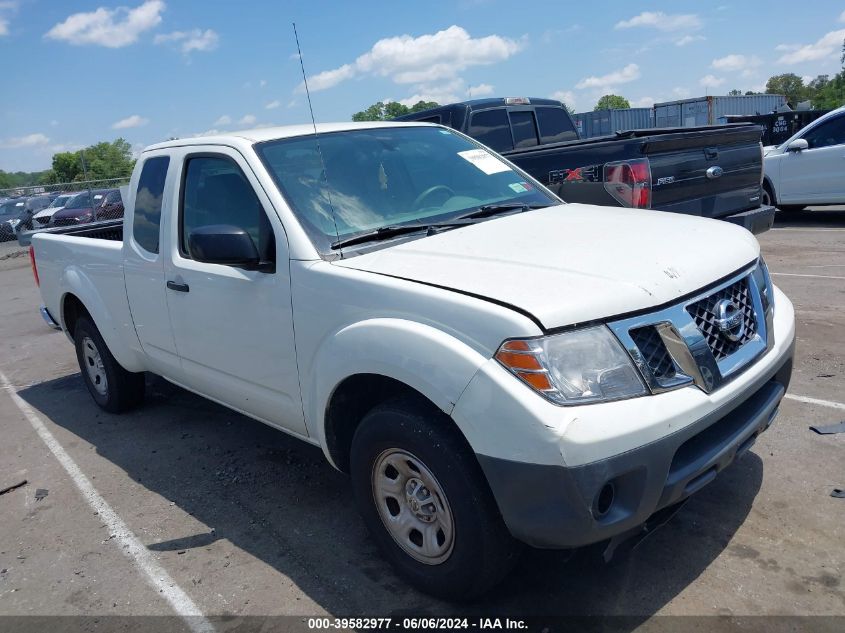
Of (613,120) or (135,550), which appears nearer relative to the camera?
(135,550)

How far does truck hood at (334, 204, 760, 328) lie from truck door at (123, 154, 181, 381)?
1668 millimetres

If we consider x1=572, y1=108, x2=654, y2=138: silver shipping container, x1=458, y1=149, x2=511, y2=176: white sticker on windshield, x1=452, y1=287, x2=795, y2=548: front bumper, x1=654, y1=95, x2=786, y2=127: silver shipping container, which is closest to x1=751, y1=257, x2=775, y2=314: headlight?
x1=452, y1=287, x2=795, y2=548: front bumper

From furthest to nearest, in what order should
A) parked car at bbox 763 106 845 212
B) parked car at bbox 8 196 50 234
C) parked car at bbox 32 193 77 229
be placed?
parked car at bbox 8 196 50 234, parked car at bbox 32 193 77 229, parked car at bbox 763 106 845 212

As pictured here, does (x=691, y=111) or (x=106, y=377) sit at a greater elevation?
(x=691, y=111)

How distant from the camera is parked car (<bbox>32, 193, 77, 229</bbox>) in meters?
23.6

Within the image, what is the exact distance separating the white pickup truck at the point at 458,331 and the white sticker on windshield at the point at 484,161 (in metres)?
0.02

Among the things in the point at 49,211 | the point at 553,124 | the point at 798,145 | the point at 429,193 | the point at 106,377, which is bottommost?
the point at 106,377

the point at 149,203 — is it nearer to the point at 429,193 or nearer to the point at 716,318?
the point at 429,193

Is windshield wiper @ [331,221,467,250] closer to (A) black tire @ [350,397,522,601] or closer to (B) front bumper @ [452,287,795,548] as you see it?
(A) black tire @ [350,397,522,601]

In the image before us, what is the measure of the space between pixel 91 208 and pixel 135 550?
68.3 feet

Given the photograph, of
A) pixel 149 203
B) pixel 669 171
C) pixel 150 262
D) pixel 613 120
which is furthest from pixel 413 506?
pixel 613 120

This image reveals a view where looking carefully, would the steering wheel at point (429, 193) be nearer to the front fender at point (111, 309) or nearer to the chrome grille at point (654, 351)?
the chrome grille at point (654, 351)

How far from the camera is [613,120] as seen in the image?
31125mm

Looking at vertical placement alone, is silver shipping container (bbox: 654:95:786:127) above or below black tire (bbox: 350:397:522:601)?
above
